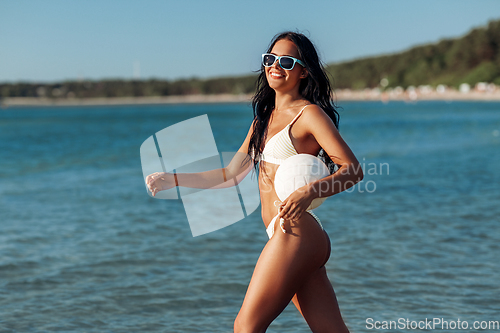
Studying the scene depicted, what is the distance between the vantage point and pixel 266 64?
9.45 feet

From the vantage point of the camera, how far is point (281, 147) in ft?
9.02

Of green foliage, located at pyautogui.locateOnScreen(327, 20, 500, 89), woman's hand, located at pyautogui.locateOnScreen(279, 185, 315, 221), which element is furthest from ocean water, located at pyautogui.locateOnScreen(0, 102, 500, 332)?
green foliage, located at pyautogui.locateOnScreen(327, 20, 500, 89)

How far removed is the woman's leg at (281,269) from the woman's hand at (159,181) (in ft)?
2.45

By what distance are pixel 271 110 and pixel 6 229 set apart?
300 inches

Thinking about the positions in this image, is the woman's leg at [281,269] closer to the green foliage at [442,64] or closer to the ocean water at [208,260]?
the ocean water at [208,260]

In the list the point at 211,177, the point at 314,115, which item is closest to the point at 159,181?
the point at 211,177

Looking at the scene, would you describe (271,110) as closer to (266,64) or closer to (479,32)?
(266,64)

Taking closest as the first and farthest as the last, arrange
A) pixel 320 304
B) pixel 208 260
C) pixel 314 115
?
pixel 314 115 < pixel 320 304 < pixel 208 260

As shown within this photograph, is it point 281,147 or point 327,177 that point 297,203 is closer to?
point 327,177

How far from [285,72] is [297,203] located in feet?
2.37

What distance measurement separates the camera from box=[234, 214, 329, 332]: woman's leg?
2.64m

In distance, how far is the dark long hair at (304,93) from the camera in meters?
2.83

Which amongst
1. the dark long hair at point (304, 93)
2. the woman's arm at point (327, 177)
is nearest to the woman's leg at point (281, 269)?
the woman's arm at point (327, 177)

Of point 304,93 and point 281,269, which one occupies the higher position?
point 304,93
